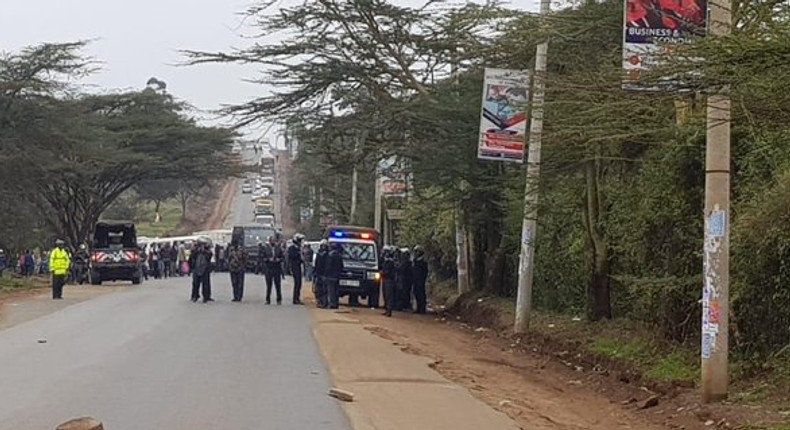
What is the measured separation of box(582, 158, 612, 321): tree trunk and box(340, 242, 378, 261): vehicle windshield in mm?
12437

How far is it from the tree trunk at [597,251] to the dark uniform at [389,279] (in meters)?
8.71

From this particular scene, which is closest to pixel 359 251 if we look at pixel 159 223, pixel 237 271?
pixel 237 271

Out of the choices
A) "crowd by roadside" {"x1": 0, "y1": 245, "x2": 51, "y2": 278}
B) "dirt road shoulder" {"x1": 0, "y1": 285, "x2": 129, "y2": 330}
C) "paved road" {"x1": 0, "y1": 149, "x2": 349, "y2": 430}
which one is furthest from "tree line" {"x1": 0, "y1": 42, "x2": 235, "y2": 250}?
"paved road" {"x1": 0, "y1": 149, "x2": 349, "y2": 430}

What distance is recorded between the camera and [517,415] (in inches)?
544

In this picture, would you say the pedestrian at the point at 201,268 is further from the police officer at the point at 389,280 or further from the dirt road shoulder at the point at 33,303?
the police officer at the point at 389,280

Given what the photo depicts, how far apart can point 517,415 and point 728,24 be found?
4853mm

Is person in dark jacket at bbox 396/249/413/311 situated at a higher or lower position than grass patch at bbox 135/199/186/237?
lower

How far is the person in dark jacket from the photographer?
33.8m

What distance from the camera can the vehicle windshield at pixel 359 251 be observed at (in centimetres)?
3562

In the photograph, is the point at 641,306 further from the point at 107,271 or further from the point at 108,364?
the point at 107,271

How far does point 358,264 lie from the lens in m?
35.3

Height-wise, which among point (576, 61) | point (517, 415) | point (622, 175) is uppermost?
point (576, 61)

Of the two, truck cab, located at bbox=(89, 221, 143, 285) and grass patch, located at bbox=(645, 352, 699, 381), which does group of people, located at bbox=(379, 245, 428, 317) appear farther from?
truck cab, located at bbox=(89, 221, 143, 285)

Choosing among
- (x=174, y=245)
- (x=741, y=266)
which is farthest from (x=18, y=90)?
(x=741, y=266)
